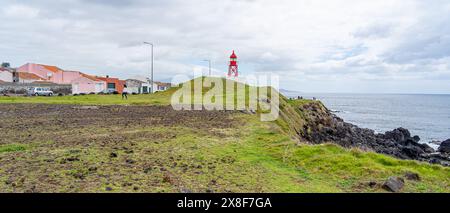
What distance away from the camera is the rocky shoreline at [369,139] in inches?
1315

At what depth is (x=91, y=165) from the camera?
10.3m

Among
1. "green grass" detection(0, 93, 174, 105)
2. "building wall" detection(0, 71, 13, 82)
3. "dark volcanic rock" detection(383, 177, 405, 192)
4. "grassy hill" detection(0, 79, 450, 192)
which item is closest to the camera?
"grassy hill" detection(0, 79, 450, 192)

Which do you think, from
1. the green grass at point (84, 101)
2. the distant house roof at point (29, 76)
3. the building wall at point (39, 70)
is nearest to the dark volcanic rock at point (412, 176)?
the green grass at point (84, 101)

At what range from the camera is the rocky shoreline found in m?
33.4

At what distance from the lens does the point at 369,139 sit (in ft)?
141

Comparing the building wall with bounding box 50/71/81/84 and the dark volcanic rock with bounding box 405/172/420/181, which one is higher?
the building wall with bounding box 50/71/81/84

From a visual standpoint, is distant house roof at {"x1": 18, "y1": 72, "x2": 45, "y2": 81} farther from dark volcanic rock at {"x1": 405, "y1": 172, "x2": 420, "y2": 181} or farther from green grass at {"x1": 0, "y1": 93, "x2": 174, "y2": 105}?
dark volcanic rock at {"x1": 405, "y1": 172, "x2": 420, "y2": 181}

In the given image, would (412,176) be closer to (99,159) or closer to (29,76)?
(99,159)

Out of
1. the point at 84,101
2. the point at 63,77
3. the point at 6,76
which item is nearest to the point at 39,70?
the point at 63,77

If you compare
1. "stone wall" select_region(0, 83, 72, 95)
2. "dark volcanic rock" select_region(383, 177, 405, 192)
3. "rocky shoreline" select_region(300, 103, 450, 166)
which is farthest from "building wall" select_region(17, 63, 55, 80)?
"dark volcanic rock" select_region(383, 177, 405, 192)

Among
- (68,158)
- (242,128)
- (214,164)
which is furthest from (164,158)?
(242,128)

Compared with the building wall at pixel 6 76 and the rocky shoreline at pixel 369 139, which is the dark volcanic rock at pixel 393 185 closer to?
the rocky shoreline at pixel 369 139

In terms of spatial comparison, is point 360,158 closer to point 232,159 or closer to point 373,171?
point 373,171
